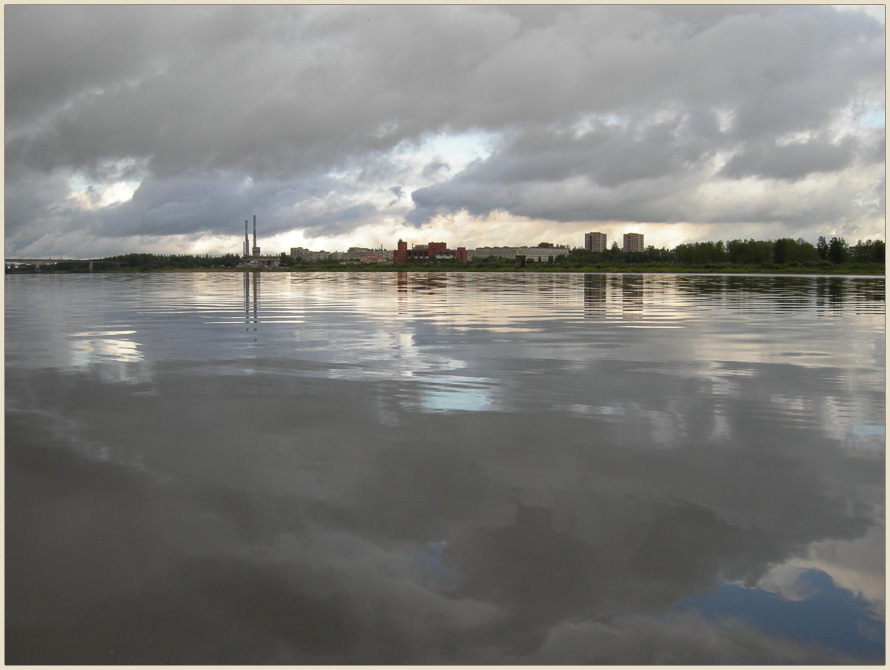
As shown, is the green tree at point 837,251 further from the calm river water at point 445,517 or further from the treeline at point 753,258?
the calm river water at point 445,517

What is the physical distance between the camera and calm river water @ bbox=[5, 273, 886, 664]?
13.1 feet

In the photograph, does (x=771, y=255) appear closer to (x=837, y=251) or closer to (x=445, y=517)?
(x=837, y=251)

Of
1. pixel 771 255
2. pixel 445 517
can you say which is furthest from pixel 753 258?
pixel 445 517

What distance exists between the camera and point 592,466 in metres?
6.83

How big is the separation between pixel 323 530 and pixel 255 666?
158 cm

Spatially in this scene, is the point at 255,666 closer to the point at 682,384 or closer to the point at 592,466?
the point at 592,466

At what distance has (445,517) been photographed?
553 centimetres

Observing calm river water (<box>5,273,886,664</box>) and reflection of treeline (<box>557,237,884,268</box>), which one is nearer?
calm river water (<box>5,273,886,664</box>)

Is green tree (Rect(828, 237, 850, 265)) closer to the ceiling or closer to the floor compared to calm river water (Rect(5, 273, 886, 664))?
closer to the ceiling

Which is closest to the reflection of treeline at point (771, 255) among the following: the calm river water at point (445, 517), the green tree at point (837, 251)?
the green tree at point (837, 251)

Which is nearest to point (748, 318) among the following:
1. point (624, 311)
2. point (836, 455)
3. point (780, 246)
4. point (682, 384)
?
point (624, 311)

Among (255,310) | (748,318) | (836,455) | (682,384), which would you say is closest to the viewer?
(836,455)

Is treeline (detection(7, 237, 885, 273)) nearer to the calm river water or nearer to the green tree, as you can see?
the green tree

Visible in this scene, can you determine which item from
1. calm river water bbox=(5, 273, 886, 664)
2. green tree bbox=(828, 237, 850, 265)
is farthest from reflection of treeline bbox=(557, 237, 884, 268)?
calm river water bbox=(5, 273, 886, 664)
